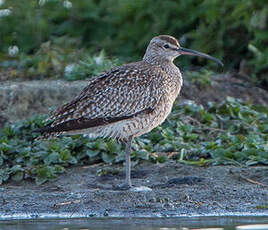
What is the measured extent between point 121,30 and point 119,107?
217 inches

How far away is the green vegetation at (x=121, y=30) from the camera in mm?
13602

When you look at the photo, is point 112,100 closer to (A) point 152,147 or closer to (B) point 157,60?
(B) point 157,60

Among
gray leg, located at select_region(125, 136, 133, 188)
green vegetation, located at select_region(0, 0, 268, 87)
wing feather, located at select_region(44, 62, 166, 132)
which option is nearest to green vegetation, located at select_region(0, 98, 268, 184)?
gray leg, located at select_region(125, 136, 133, 188)

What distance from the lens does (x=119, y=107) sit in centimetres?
948

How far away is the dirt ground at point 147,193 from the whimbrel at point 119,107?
1.60 ft

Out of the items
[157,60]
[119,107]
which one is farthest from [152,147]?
[119,107]

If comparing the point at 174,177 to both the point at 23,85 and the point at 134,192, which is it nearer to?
the point at 134,192

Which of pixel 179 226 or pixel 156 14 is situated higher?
pixel 156 14

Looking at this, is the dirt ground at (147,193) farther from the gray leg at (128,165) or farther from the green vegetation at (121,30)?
the green vegetation at (121,30)

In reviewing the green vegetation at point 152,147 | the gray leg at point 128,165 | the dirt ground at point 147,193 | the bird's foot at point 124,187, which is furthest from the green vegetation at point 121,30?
the bird's foot at point 124,187

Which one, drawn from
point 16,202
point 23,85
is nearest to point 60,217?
point 16,202

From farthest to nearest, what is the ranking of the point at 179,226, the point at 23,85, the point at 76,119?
the point at 23,85, the point at 76,119, the point at 179,226

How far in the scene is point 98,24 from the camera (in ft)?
50.4

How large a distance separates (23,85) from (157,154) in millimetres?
2682
